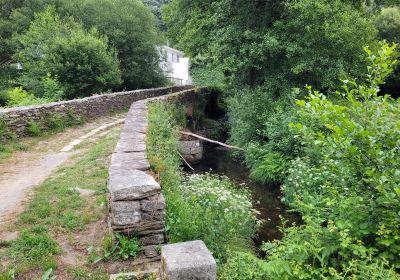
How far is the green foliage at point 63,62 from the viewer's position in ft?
51.5

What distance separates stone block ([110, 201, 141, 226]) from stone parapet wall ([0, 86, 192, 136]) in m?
6.68

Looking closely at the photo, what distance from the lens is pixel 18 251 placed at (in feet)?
12.8

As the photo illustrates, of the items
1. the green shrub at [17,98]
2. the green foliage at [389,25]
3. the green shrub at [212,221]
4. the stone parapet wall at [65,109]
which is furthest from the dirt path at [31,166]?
the green foliage at [389,25]

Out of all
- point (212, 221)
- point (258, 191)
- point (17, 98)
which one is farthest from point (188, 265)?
point (17, 98)

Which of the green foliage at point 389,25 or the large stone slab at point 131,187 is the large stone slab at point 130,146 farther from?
the green foliage at point 389,25

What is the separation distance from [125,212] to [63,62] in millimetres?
14432

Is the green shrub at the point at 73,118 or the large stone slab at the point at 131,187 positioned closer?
the large stone slab at the point at 131,187

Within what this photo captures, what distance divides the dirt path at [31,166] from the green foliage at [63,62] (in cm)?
555

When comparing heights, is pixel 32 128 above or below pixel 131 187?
below

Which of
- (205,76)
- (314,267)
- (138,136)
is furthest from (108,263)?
(205,76)

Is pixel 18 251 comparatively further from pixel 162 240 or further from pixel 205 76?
pixel 205 76

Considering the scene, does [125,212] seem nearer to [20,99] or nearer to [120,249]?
[120,249]

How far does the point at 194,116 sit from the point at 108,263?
51.4 ft

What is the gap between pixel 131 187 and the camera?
3891 mm
